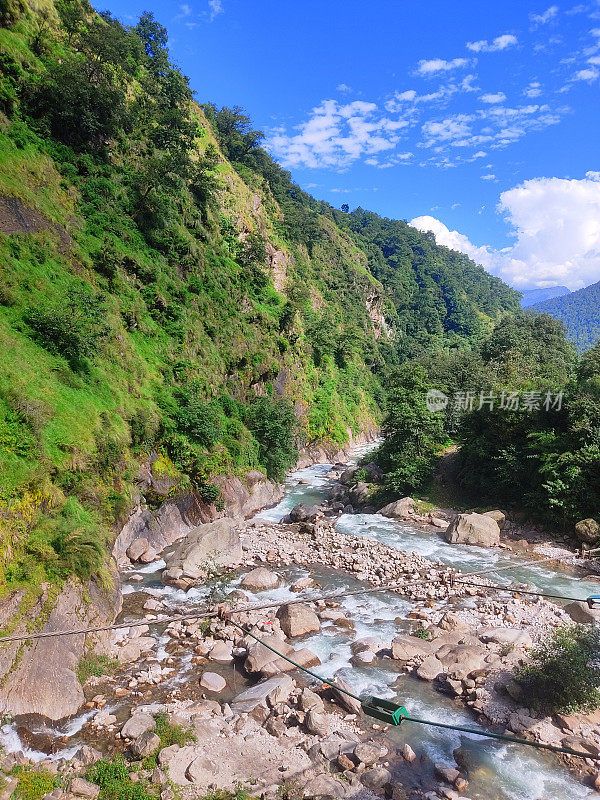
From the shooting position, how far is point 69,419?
14.7 meters

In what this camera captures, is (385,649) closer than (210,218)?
Yes

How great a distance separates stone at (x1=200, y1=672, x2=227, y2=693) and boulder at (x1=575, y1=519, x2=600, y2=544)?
16.0 m

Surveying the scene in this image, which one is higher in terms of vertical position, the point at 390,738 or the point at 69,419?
the point at 69,419

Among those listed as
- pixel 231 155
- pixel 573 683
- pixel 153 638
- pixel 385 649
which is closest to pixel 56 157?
pixel 153 638

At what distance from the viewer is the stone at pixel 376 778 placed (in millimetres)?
7879

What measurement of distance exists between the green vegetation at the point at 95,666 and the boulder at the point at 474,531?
15.2m

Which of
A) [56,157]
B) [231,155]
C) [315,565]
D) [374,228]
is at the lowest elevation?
[315,565]

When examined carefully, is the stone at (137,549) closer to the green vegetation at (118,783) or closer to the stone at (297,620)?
the stone at (297,620)

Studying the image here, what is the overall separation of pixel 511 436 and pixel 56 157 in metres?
28.7

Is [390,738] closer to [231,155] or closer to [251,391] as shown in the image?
[251,391]

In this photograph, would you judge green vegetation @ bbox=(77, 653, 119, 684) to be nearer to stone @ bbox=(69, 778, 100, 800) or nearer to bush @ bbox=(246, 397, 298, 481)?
stone @ bbox=(69, 778, 100, 800)

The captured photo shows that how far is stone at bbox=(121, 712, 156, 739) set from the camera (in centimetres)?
852

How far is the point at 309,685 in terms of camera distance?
10867mm

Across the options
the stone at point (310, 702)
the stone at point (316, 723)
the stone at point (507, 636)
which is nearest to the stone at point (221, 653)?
the stone at point (310, 702)
